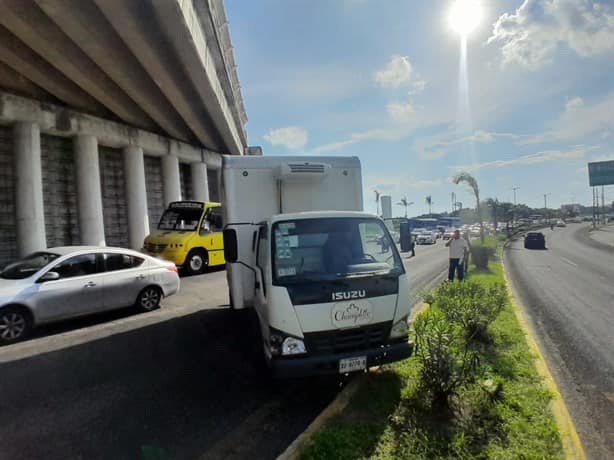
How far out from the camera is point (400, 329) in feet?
13.8

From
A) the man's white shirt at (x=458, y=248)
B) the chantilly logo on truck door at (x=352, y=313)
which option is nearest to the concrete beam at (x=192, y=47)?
the chantilly logo on truck door at (x=352, y=313)

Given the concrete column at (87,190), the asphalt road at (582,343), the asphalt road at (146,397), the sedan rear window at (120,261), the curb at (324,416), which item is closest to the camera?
the curb at (324,416)

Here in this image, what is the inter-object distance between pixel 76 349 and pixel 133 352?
1.00 metres

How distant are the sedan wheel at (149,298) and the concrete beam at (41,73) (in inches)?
340

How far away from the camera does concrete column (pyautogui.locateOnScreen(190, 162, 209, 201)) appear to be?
78.4 feet

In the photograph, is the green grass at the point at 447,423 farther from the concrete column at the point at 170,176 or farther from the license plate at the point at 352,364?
the concrete column at the point at 170,176

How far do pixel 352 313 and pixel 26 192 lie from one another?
47.4 ft

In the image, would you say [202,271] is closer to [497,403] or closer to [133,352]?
[133,352]

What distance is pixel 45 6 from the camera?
29.1 feet

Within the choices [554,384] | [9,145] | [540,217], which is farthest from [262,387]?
[540,217]

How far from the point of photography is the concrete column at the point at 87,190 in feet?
52.1

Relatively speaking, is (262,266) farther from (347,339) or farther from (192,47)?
(192,47)

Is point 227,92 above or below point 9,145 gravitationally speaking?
above

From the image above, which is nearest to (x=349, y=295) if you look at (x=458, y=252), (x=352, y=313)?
(x=352, y=313)
